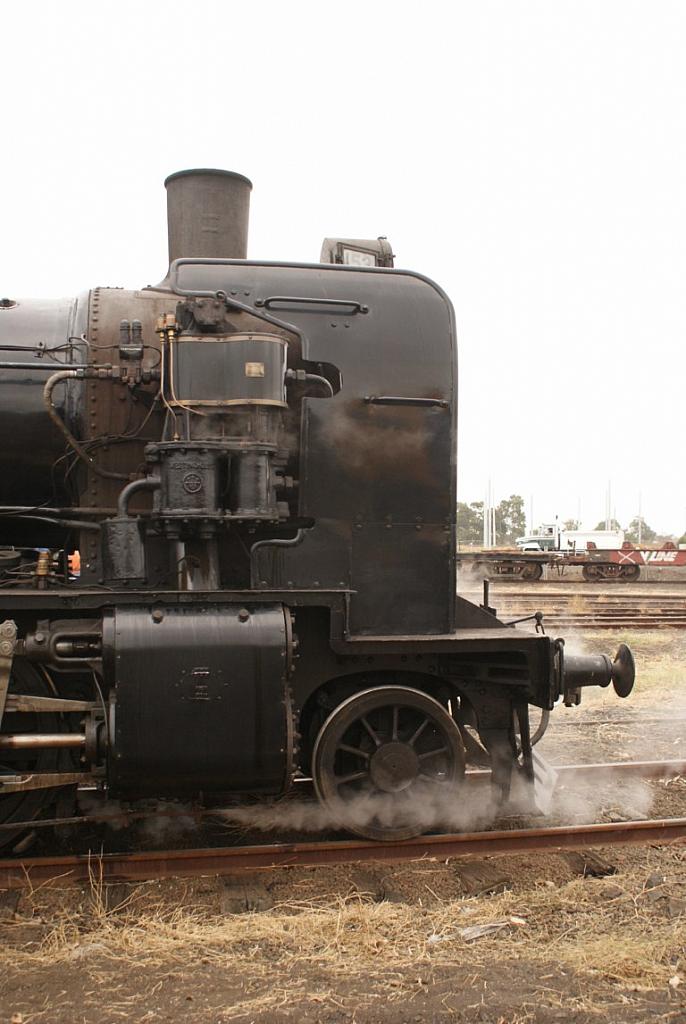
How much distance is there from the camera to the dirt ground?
3.47 metres

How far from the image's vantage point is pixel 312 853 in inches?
198

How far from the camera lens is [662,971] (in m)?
Answer: 3.75

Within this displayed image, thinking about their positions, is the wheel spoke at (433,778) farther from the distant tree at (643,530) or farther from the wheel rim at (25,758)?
the distant tree at (643,530)

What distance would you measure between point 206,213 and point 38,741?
343 centimetres

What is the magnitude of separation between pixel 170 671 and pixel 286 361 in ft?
6.06

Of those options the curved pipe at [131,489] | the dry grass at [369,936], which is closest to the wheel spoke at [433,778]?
the dry grass at [369,936]

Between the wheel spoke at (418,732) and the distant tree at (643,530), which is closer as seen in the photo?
the wheel spoke at (418,732)

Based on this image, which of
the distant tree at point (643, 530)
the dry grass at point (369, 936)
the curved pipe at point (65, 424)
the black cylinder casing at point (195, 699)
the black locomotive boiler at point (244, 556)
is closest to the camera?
the dry grass at point (369, 936)

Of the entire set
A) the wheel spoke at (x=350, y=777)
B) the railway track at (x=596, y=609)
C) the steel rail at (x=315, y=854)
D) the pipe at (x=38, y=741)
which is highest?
the pipe at (x=38, y=741)

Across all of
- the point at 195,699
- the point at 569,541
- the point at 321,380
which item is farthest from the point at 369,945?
the point at 569,541

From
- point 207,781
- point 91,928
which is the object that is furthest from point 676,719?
point 91,928

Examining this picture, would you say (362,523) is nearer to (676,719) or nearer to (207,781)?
(207,781)

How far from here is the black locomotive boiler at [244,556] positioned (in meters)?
4.60

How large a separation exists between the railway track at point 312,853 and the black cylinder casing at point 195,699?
1.42ft
